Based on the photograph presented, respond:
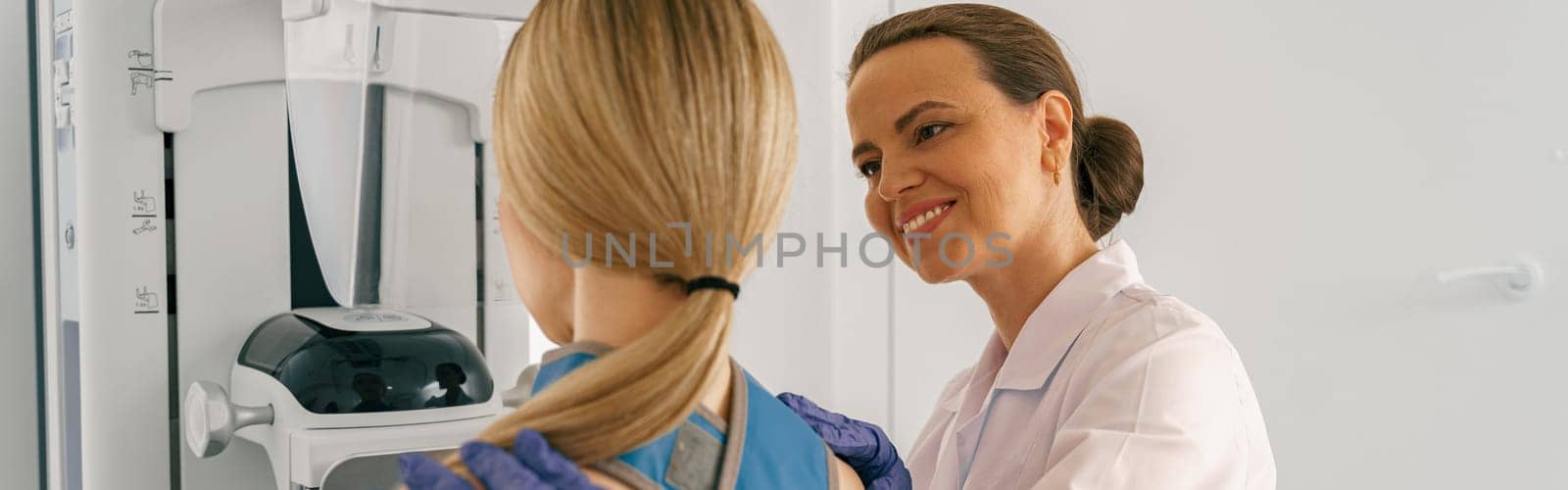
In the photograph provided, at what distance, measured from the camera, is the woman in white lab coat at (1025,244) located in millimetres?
916

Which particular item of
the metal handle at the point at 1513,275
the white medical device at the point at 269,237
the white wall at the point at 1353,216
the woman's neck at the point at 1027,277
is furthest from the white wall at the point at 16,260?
the metal handle at the point at 1513,275

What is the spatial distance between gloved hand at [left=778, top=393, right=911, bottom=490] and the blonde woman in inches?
3.8

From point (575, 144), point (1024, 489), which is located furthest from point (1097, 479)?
point (575, 144)

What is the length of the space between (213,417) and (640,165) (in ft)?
1.84

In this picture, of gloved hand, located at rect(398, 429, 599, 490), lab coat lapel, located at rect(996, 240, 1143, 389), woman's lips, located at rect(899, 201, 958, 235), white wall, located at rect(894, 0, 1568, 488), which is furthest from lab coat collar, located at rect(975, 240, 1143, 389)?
white wall, located at rect(894, 0, 1568, 488)

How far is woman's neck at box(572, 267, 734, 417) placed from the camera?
0.60m

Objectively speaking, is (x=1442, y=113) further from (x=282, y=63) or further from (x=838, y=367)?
(x=282, y=63)

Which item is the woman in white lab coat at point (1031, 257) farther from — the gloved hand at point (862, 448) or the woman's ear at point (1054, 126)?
the gloved hand at point (862, 448)

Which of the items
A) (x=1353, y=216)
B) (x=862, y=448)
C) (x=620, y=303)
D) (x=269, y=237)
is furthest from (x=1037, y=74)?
(x=1353, y=216)

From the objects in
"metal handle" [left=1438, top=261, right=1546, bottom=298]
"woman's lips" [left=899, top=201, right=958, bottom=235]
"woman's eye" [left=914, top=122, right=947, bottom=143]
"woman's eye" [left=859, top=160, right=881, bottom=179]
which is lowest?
"metal handle" [left=1438, top=261, right=1546, bottom=298]

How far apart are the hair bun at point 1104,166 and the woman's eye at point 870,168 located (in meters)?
0.17

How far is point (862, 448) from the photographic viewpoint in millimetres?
721

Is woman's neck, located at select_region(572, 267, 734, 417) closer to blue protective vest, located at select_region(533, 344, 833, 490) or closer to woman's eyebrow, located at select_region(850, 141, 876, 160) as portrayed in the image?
blue protective vest, located at select_region(533, 344, 833, 490)

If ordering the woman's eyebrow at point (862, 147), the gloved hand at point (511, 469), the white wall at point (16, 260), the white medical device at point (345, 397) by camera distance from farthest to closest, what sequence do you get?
the white wall at point (16, 260)
the woman's eyebrow at point (862, 147)
the white medical device at point (345, 397)
the gloved hand at point (511, 469)
